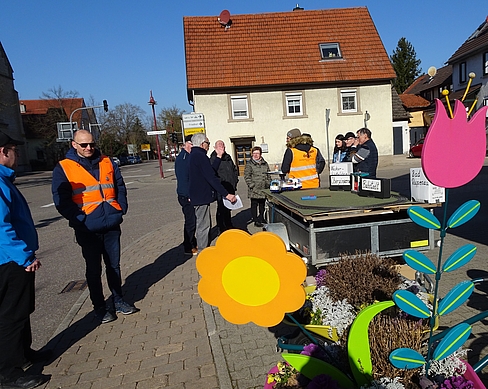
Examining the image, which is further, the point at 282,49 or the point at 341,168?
the point at 282,49

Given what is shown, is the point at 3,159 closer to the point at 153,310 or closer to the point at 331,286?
the point at 153,310

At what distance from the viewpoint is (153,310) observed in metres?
4.35

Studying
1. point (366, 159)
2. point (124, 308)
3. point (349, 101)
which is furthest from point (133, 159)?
point (124, 308)

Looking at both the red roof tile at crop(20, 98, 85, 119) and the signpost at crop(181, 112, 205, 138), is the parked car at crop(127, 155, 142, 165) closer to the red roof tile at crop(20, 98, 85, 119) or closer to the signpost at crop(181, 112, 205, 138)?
the red roof tile at crop(20, 98, 85, 119)

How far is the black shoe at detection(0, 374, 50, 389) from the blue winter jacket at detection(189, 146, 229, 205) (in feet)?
9.69

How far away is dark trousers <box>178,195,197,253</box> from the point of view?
6.41 metres

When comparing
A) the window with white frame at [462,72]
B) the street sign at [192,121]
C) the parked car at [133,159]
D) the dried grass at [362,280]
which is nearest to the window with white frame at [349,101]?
the street sign at [192,121]

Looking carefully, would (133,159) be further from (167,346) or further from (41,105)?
(167,346)

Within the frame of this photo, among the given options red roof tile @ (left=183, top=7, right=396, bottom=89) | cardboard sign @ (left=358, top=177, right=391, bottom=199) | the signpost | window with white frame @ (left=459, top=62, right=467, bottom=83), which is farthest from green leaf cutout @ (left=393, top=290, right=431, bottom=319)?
window with white frame @ (left=459, top=62, right=467, bottom=83)

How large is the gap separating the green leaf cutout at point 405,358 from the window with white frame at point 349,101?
71.1 ft

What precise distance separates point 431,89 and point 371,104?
2460 centimetres

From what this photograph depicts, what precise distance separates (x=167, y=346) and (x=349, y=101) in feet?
69.8

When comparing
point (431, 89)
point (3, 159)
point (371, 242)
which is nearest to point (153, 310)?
point (3, 159)

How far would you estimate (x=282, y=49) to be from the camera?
22.6 meters
